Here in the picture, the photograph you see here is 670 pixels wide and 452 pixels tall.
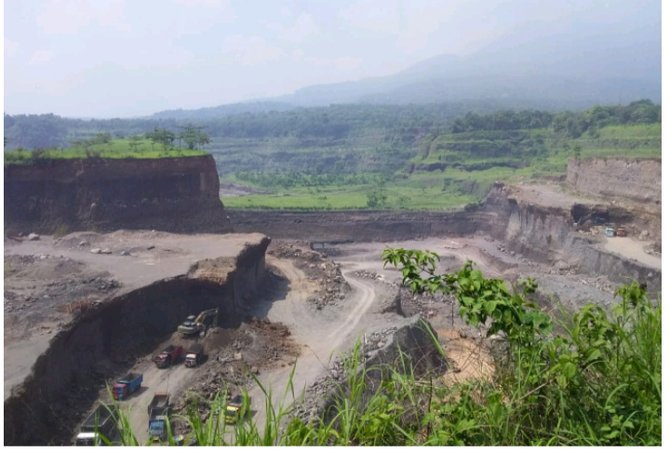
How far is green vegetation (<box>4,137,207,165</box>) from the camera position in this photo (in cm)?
2389

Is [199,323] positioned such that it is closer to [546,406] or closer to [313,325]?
[313,325]

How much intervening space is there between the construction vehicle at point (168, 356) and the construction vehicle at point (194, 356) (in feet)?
0.67

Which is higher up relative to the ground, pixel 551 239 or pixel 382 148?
pixel 551 239

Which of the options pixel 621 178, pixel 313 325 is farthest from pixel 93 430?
pixel 621 178

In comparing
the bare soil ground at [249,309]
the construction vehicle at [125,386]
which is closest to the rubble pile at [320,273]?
the bare soil ground at [249,309]

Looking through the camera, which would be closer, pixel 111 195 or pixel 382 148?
pixel 111 195

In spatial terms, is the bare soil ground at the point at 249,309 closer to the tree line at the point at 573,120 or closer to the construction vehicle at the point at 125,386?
the construction vehicle at the point at 125,386

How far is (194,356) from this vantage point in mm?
13914

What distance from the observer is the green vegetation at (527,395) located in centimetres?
345

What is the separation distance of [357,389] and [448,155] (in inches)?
1868

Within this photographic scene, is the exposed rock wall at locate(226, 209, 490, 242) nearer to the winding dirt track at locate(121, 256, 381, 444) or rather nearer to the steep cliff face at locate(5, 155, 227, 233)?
the steep cliff face at locate(5, 155, 227, 233)

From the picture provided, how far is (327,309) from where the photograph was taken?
18.2m

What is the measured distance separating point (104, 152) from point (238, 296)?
11.1 metres

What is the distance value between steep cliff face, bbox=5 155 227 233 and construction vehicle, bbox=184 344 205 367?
36.9 feet
